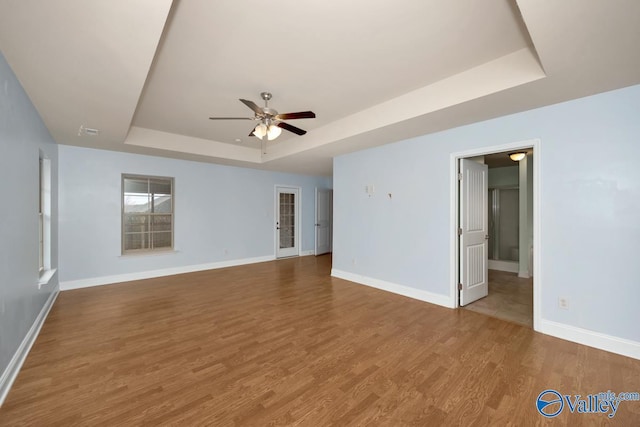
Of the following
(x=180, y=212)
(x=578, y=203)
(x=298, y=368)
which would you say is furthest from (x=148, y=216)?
(x=578, y=203)

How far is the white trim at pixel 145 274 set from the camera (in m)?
4.54

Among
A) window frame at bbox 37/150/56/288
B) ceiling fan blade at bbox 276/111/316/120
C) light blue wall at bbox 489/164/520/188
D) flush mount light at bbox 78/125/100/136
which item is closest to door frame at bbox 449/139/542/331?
ceiling fan blade at bbox 276/111/316/120

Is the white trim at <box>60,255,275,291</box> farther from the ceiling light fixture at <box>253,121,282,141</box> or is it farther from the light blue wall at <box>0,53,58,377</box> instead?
the ceiling light fixture at <box>253,121,282,141</box>

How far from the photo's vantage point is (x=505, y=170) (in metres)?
6.20

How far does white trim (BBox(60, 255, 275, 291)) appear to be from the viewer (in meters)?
4.54

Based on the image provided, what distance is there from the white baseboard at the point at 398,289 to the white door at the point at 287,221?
2.52 meters

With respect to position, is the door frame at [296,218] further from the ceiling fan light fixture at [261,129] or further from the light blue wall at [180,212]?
the ceiling fan light fixture at [261,129]

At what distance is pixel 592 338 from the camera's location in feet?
8.38

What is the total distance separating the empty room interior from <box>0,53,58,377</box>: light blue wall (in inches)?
1.4

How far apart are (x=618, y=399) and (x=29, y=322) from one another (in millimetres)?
5116

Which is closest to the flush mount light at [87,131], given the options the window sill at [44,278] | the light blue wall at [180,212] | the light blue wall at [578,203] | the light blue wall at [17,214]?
the light blue wall at [17,214]

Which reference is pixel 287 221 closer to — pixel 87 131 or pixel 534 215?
pixel 87 131

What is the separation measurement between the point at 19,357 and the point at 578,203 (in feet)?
17.8

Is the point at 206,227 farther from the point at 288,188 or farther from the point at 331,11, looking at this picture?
the point at 331,11
